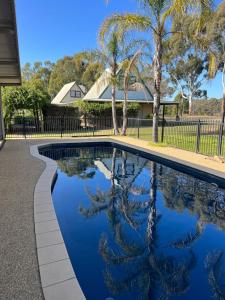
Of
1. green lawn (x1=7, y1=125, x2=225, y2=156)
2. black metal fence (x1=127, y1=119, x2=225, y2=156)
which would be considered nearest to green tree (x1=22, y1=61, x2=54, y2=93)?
black metal fence (x1=127, y1=119, x2=225, y2=156)

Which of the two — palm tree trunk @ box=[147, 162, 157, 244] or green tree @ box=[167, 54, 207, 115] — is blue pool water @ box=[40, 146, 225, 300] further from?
green tree @ box=[167, 54, 207, 115]

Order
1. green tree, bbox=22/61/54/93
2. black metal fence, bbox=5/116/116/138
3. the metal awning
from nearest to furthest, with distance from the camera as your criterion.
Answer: the metal awning < black metal fence, bbox=5/116/116/138 < green tree, bbox=22/61/54/93

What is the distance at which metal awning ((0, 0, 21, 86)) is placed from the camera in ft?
18.4

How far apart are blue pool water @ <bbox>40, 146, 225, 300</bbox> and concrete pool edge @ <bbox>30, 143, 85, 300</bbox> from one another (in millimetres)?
474

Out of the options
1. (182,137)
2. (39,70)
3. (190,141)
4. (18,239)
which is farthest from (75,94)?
(18,239)

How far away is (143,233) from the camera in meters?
4.52

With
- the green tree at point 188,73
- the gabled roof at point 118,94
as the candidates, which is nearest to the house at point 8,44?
the gabled roof at point 118,94

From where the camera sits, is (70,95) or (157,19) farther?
(70,95)

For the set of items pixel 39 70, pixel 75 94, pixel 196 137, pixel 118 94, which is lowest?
pixel 196 137

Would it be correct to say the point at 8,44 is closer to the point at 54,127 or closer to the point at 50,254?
the point at 50,254

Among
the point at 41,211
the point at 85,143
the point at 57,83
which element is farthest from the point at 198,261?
the point at 57,83

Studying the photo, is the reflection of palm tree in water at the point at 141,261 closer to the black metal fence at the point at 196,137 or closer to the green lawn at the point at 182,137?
the black metal fence at the point at 196,137

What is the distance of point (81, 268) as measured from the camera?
133 inches

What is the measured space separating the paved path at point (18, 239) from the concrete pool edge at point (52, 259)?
0.08 metres
